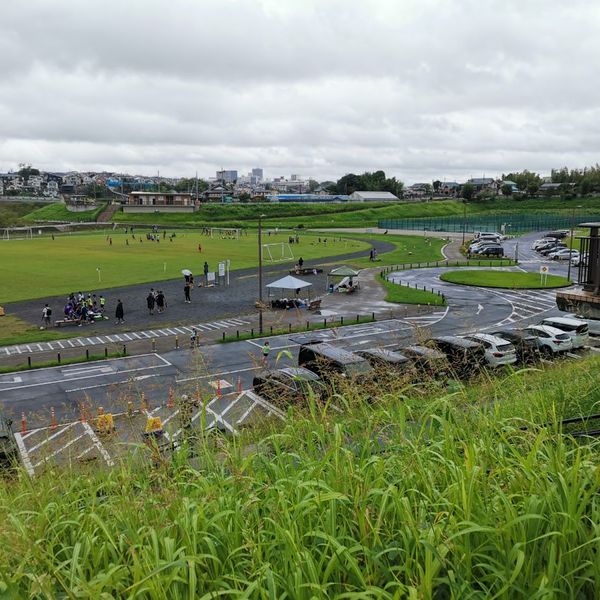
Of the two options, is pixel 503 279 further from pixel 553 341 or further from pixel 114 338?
pixel 114 338

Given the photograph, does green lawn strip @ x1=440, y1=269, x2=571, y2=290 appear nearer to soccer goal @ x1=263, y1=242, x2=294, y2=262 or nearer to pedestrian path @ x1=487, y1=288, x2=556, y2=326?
pedestrian path @ x1=487, y1=288, x2=556, y2=326

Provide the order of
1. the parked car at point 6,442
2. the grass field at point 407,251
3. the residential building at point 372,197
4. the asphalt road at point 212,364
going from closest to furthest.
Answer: the parked car at point 6,442
the asphalt road at point 212,364
the grass field at point 407,251
the residential building at point 372,197

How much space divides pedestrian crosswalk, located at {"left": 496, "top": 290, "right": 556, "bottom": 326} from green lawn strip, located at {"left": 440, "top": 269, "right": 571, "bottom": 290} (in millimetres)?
1337

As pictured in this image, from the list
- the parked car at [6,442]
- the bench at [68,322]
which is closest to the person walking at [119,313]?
the bench at [68,322]

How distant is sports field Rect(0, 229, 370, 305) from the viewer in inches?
1873

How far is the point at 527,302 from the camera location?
38719 millimetres

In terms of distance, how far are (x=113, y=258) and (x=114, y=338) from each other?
37.6 metres

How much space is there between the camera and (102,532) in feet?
16.9

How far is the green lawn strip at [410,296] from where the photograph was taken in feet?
128

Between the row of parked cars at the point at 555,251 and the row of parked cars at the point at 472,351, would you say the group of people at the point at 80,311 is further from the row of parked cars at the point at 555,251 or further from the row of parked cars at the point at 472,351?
the row of parked cars at the point at 555,251

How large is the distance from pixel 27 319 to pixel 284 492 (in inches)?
1334

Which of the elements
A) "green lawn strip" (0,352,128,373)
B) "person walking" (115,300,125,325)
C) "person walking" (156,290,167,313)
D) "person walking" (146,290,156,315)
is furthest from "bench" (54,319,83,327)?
"green lawn strip" (0,352,128,373)

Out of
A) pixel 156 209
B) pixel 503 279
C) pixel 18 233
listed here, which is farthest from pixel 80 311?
pixel 156 209

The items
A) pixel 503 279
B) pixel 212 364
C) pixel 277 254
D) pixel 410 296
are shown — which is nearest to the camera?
pixel 212 364
